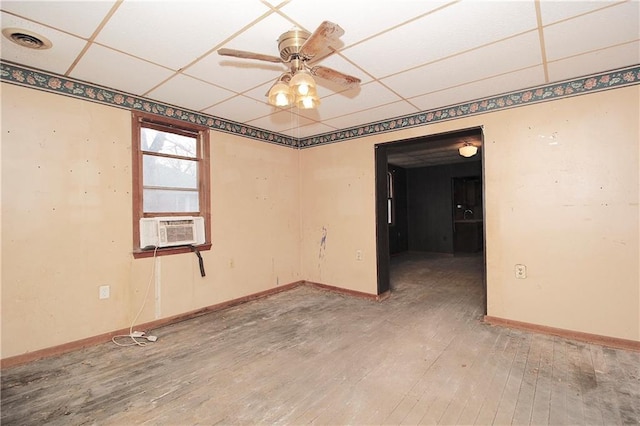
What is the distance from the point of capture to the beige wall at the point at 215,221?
2482mm

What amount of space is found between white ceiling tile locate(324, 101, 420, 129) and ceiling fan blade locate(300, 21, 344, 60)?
1.93m

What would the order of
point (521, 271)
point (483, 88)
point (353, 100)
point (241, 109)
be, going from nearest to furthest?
point (483, 88), point (521, 271), point (353, 100), point (241, 109)

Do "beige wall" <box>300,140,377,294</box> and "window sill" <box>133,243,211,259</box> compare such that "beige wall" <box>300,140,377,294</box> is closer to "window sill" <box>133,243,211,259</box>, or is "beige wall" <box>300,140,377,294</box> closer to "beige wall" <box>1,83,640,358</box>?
"beige wall" <box>1,83,640,358</box>

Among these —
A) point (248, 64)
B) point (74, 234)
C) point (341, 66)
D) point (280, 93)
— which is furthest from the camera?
point (74, 234)

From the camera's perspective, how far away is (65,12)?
1.79 m

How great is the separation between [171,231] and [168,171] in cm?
71

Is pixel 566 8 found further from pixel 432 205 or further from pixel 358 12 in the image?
pixel 432 205

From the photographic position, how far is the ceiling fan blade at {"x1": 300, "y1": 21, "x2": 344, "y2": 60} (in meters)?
1.47

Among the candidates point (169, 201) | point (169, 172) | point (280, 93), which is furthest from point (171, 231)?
point (280, 93)

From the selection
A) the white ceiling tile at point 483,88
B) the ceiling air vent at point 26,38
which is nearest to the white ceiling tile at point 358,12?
the white ceiling tile at point 483,88

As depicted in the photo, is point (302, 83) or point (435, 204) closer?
point (302, 83)

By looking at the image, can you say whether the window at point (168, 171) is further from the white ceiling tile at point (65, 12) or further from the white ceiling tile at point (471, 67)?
the white ceiling tile at point (471, 67)

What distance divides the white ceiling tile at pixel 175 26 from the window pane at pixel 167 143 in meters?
1.15

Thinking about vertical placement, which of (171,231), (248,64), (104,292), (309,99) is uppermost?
(248,64)
